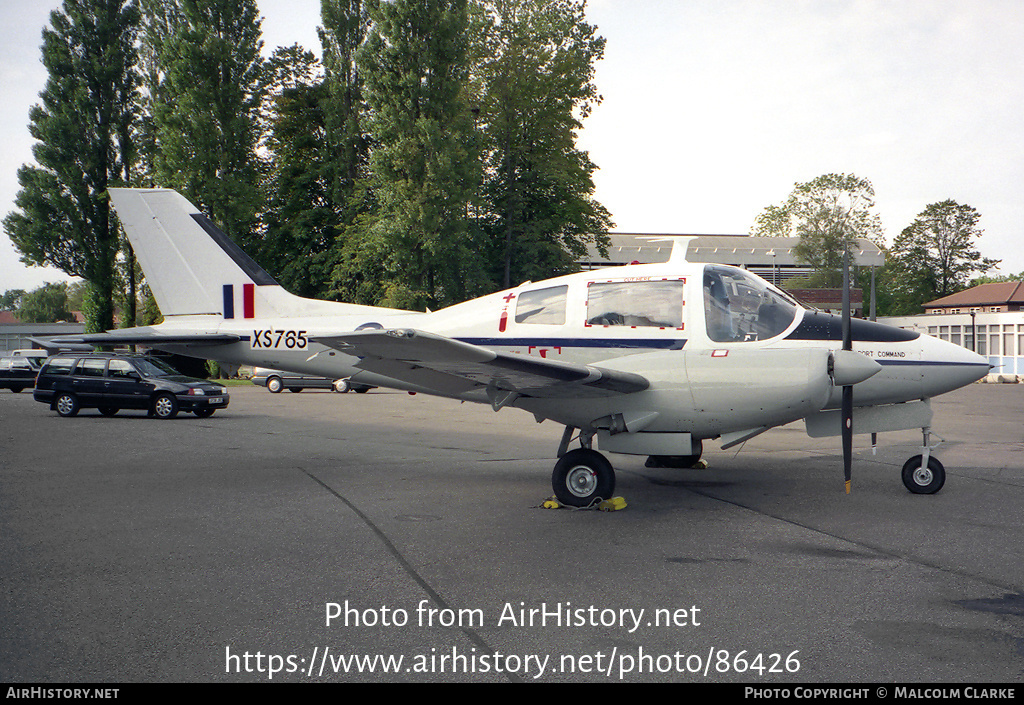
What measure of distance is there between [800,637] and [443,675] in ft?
7.03

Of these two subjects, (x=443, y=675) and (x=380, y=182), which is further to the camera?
(x=380, y=182)

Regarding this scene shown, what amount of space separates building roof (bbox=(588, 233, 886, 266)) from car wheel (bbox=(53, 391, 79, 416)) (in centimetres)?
5818

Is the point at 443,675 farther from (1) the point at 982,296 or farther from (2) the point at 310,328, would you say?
(1) the point at 982,296

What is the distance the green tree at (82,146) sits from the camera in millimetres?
41281

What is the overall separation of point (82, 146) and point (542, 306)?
42280 mm

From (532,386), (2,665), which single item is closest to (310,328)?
(532,386)

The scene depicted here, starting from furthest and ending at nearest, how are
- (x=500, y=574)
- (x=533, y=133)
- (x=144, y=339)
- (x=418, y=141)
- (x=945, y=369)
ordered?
(x=533, y=133) → (x=418, y=141) → (x=144, y=339) → (x=945, y=369) → (x=500, y=574)

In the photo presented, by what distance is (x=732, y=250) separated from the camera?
83.9m

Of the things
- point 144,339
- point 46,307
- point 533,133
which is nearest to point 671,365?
point 144,339

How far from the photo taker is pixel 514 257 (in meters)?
40.4

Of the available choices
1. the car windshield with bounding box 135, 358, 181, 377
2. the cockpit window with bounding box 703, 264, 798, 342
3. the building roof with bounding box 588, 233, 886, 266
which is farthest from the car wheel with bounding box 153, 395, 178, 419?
the building roof with bounding box 588, 233, 886, 266

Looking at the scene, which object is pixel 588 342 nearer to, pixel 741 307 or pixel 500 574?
pixel 741 307

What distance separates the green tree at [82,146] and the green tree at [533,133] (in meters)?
20.9

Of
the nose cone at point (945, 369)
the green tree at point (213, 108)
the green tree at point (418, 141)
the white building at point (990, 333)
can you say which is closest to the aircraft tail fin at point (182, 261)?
the nose cone at point (945, 369)
